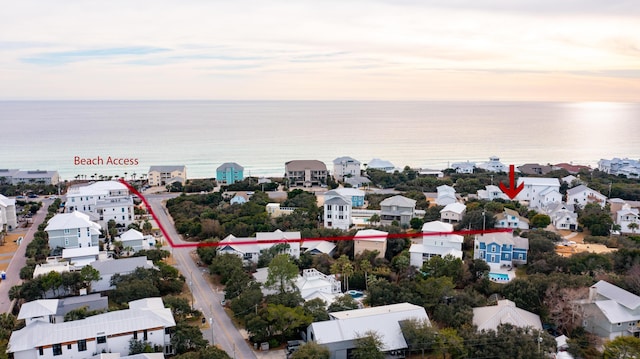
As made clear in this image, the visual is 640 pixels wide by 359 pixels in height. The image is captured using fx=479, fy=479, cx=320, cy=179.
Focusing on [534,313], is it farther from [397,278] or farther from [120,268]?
[120,268]

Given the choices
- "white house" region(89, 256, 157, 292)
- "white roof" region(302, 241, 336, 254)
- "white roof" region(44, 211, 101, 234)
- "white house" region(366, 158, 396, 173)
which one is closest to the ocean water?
"white house" region(366, 158, 396, 173)

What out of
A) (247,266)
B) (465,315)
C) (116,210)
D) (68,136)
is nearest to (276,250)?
(247,266)

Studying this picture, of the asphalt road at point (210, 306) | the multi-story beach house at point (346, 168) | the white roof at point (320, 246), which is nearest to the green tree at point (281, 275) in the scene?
the asphalt road at point (210, 306)

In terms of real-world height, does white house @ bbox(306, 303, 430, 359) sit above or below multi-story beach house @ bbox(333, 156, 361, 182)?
below

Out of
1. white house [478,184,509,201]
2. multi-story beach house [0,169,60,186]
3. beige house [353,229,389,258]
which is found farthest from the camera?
multi-story beach house [0,169,60,186]

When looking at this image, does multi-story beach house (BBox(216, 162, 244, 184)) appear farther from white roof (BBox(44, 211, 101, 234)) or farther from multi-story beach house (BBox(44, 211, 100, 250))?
multi-story beach house (BBox(44, 211, 100, 250))

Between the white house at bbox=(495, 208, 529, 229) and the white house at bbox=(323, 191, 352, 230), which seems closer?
the white house at bbox=(495, 208, 529, 229)
